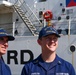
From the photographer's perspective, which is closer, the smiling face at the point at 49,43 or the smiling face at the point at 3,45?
the smiling face at the point at 49,43

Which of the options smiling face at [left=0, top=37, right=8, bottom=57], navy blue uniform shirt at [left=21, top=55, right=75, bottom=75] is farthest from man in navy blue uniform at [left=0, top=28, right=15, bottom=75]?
navy blue uniform shirt at [left=21, top=55, right=75, bottom=75]

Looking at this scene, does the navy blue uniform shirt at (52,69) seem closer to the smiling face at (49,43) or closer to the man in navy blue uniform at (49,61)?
the man in navy blue uniform at (49,61)

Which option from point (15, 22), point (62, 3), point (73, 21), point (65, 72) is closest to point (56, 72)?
point (65, 72)

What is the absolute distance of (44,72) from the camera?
8.34ft

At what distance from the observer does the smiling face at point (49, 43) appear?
2.49 meters

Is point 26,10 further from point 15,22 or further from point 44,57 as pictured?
point 44,57

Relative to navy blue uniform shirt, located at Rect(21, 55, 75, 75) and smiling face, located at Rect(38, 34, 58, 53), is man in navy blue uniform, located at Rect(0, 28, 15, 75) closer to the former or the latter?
navy blue uniform shirt, located at Rect(21, 55, 75, 75)

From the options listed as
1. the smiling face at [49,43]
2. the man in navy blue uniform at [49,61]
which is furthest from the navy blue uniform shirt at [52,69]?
the smiling face at [49,43]

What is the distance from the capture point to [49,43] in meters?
2.53

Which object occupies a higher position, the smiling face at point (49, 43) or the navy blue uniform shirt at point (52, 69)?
the smiling face at point (49, 43)

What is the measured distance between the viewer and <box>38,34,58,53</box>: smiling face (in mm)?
2493

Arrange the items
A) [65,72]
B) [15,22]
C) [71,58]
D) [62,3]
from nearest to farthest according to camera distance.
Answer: [65,72] < [71,58] < [62,3] < [15,22]

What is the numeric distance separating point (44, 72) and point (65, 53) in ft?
14.2

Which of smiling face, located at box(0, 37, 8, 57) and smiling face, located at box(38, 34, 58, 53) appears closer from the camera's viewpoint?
smiling face, located at box(38, 34, 58, 53)
